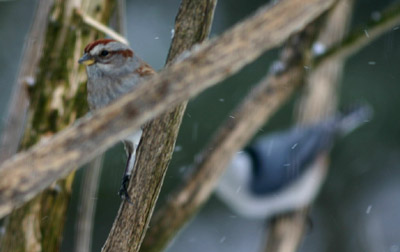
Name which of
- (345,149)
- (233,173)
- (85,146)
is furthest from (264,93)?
(345,149)

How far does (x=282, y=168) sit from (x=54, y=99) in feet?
7.79

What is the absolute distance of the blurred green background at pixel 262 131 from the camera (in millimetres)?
4988

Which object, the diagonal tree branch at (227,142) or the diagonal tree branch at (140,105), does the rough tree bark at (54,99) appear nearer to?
the diagonal tree branch at (227,142)

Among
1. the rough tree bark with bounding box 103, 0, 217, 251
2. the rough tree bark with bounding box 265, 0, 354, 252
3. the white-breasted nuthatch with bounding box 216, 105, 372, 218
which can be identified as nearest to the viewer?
the rough tree bark with bounding box 103, 0, 217, 251

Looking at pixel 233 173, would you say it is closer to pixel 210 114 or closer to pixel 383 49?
pixel 210 114

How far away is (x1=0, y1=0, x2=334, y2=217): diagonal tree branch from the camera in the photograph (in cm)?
117

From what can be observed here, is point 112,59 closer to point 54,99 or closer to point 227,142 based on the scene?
point 54,99

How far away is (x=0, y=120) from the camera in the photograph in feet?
15.5

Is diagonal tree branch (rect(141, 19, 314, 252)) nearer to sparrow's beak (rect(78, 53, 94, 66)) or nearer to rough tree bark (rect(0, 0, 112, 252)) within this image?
rough tree bark (rect(0, 0, 112, 252))

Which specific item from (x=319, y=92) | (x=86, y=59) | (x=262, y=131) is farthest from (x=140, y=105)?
(x=262, y=131)

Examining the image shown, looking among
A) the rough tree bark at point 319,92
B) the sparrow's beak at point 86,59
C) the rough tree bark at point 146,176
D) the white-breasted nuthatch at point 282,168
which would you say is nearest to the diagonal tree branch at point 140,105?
the rough tree bark at point 146,176

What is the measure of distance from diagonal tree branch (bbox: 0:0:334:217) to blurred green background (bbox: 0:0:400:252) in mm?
3456

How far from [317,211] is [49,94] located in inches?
163

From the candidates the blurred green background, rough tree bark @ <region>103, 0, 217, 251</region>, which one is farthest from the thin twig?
the blurred green background
